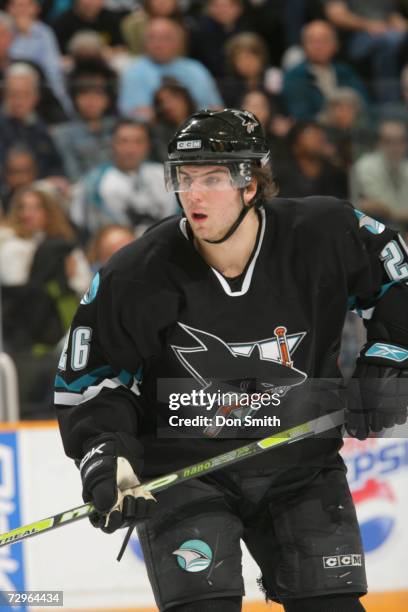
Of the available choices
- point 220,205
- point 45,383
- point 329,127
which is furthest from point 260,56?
point 220,205

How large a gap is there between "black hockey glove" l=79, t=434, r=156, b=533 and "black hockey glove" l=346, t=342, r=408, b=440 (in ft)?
1.87

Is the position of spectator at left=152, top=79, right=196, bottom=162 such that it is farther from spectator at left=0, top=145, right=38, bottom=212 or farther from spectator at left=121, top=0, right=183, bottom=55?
spectator at left=121, top=0, right=183, bottom=55

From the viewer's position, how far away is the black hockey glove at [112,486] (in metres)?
2.51

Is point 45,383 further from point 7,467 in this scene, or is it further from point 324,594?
point 324,594

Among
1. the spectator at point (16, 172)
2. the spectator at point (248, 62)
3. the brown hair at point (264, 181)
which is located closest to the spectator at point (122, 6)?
the spectator at point (248, 62)

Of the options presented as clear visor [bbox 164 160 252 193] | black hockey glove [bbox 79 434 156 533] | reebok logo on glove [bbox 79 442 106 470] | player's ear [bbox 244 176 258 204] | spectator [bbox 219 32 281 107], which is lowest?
black hockey glove [bbox 79 434 156 533]

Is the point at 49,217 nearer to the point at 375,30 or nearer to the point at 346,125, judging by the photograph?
the point at 346,125

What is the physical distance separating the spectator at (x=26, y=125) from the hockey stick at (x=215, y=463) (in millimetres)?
2944

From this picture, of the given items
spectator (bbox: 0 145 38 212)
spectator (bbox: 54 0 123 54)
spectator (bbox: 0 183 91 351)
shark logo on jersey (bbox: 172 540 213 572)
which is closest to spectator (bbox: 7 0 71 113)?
spectator (bbox: 54 0 123 54)

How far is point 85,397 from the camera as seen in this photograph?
2.68 metres

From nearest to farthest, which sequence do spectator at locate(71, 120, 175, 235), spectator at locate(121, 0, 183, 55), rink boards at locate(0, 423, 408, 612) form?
rink boards at locate(0, 423, 408, 612) < spectator at locate(71, 120, 175, 235) < spectator at locate(121, 0, 183, 55)

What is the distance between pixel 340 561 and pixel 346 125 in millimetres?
3655

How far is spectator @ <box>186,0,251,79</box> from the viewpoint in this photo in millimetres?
7008

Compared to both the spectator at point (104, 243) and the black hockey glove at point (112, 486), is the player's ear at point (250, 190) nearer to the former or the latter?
the black hockey glove at point (112, 486)
